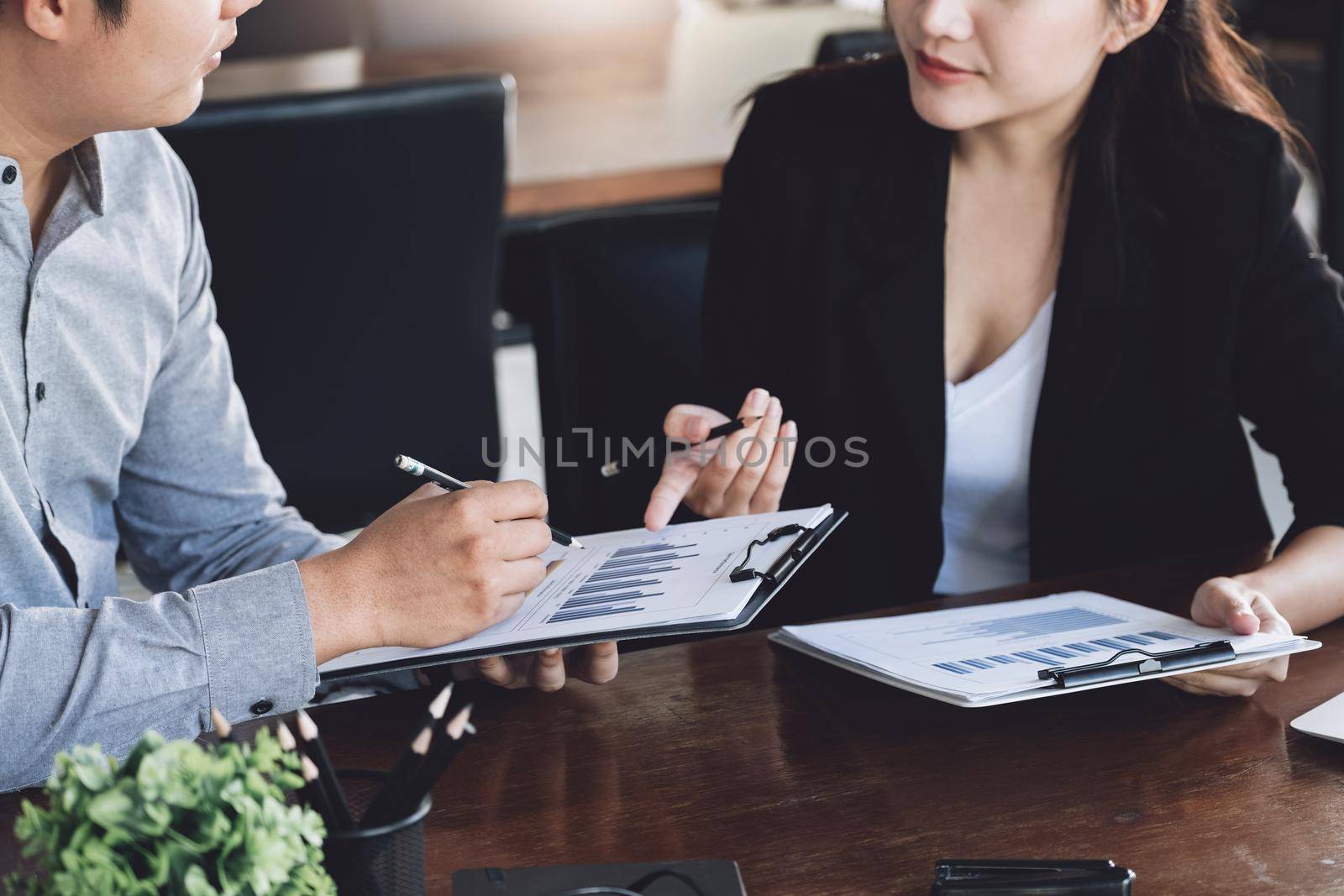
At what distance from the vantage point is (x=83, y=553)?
1.25 metres

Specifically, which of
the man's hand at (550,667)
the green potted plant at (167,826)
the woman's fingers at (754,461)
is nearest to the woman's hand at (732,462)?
the woman's fingers at (754,461)

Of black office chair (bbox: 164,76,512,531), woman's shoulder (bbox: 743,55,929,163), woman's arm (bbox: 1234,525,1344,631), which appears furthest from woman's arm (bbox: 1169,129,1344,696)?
black office chair (bbox: 164,76,512,531)

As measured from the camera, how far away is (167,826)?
1.87 feet

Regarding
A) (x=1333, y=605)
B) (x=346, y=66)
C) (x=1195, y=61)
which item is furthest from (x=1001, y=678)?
(x=346, y=66)

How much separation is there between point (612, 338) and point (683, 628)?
2.52 feet

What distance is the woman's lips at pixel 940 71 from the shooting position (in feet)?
4.52

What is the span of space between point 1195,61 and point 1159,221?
180 millimetres

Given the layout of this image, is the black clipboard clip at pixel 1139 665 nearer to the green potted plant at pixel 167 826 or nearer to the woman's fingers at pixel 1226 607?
the woman's fingers at pixel 1226 607

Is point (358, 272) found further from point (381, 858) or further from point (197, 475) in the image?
point (381, 858)

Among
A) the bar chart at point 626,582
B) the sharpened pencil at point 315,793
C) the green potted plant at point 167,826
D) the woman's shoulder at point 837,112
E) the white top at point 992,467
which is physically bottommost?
the white top at point 992,467

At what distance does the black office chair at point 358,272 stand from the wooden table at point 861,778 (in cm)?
119

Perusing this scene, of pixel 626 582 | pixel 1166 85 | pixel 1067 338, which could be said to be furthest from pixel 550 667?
pixel 1166 85

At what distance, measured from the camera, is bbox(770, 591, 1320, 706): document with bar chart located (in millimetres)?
944

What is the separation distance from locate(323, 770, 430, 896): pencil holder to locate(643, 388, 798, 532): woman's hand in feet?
1.97
